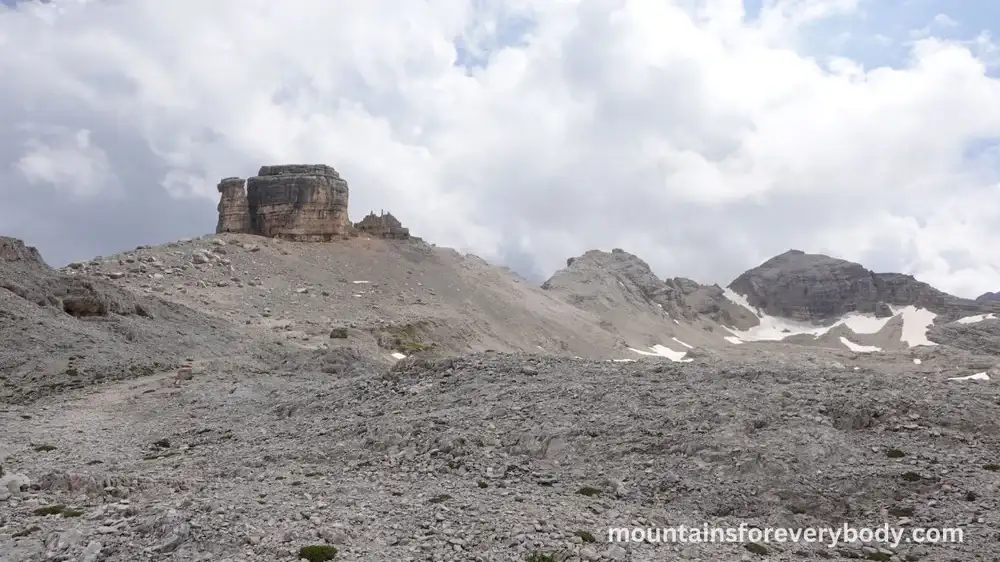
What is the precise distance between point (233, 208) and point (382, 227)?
2366cm

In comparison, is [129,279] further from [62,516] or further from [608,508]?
[608,508]

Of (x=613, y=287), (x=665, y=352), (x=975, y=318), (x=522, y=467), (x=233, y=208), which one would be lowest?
(x=522, y=467)

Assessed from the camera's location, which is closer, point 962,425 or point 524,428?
point 962,425

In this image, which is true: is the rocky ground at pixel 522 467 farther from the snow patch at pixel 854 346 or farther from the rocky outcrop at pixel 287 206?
the snow patch at pixel 854 346

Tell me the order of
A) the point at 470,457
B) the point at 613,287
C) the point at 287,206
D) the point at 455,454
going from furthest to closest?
the point at 613,287
the point at 287,206
the point at 455,454
the point at 470,457

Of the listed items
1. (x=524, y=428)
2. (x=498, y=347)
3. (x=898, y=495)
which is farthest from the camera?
(x=498, y=347)

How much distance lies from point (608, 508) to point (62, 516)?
12.5 meters

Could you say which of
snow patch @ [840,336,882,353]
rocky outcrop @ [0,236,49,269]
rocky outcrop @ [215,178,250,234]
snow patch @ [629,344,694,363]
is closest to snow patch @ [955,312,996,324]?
snow patch @ [840,336,882,353]

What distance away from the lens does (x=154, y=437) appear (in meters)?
26.0

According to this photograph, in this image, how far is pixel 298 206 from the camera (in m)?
108

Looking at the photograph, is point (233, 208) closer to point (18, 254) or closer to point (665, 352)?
point (18, 254)

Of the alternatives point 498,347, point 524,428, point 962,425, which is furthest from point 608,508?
point 498,347

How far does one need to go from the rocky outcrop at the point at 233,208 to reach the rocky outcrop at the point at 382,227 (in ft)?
58.1

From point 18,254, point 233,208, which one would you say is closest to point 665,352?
point 233,208
